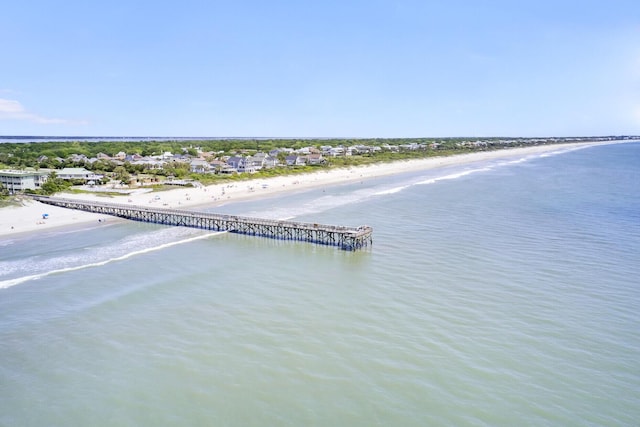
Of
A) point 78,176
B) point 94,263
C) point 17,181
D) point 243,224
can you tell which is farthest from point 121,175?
point 94,263

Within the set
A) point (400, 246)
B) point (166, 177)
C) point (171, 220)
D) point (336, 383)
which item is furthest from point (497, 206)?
point (166, 177)

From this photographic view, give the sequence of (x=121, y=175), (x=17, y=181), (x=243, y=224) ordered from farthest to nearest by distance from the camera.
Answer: (x=121, y=175), (x=17, y=181), (x=243, y=224)

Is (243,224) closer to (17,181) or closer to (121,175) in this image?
(17,181)

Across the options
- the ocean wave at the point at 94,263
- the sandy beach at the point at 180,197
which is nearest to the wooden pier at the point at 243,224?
the sandy beach at the point at 180,197

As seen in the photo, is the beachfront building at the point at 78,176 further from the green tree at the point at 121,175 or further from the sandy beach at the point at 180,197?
the sandy beach at the point at 180,197

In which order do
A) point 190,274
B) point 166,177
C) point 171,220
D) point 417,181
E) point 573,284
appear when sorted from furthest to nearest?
point 417,181 < point 166,177 < point 171,220 < point 190,274 < point 573,284

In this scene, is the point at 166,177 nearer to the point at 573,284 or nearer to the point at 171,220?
the point at 171,220
